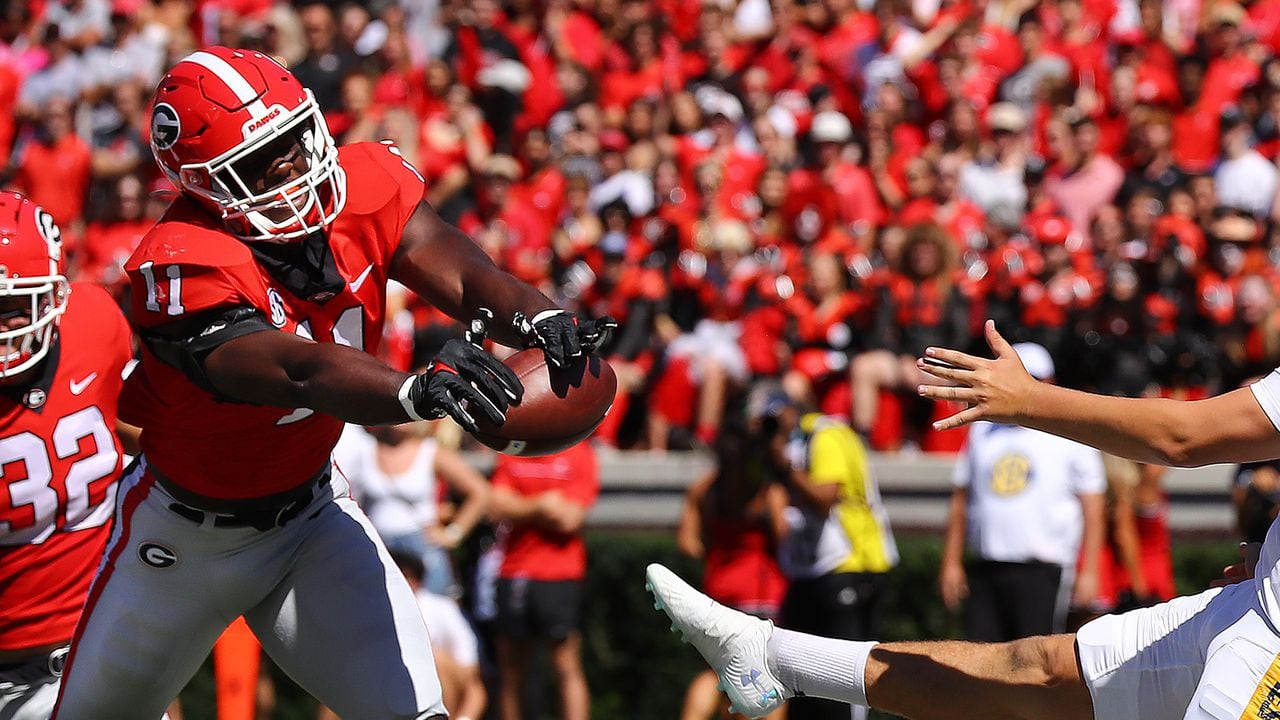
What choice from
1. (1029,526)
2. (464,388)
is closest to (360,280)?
(464,388)

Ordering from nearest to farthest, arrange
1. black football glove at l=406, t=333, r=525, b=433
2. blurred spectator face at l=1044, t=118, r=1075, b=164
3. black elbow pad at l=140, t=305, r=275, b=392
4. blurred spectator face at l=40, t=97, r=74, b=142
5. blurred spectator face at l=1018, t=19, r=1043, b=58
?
black football glove at l=406, t=333, r=525, b=433, black elbow pad at l=140, t=305, r=275, b=392, blurred spectator face at l=1044, t=118, r=1075, b=164, blurred spectator face at l=1018, t=19, r=1043, b=58, blurred spectator face at l=40, t=97, r=74, b=142

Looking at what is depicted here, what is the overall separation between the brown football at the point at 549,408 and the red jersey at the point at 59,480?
1.36 m

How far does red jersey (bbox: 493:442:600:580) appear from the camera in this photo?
7.67m

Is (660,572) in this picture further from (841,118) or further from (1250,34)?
(1250,34)

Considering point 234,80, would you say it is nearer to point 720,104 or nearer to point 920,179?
point 920,179

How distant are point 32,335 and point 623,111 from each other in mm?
7875

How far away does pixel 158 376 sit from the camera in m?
3.92

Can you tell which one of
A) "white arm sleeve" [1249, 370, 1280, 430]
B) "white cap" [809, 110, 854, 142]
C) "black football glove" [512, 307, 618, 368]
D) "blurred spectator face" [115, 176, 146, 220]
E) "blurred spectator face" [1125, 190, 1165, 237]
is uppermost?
"white arm sleeve" [1249, 370, 1280, 430]

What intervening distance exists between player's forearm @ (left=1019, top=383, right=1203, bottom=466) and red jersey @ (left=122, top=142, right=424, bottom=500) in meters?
1.54

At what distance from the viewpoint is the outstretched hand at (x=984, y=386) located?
12.1ft

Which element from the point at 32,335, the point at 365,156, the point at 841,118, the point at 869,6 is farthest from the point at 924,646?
the point at 869,6

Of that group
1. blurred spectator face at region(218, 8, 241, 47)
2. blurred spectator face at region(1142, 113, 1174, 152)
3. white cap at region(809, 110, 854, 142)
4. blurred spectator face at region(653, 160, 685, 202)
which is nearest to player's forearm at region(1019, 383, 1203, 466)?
blurred spectator face at region(1142, 113, 1174, 152)

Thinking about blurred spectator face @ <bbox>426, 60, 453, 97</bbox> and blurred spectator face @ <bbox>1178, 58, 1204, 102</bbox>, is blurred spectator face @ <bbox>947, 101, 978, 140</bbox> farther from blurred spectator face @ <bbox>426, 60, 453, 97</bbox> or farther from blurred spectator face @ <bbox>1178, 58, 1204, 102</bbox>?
blurred spectator face @ <bbox>426, 60, 453, 97</bbox>

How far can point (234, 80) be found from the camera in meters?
3.83
